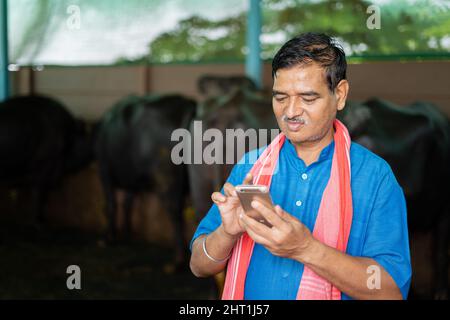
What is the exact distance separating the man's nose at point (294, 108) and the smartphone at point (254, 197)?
0.83ft

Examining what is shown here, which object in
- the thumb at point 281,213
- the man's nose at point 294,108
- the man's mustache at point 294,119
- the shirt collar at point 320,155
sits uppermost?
the man's nose at point 294,108

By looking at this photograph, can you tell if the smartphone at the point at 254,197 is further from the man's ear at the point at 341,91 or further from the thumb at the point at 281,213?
the man's ear at the point at 341,91

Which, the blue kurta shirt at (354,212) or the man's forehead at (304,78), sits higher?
the man's forehead at (304,78)

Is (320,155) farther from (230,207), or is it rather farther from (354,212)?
(230,207)

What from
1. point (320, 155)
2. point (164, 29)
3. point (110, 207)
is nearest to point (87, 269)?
point (110, 207)

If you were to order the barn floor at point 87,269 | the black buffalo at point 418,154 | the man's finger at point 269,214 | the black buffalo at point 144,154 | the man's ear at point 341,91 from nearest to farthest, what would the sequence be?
the man's finger at point 269,214
the man's ear at point 341,91
the black buffalo at point 418,154
the barn floor at point 87,269
the black buffalo at point 144,154

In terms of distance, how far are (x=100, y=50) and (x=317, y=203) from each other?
17.1 feet

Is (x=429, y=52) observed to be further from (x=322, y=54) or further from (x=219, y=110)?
(x=322, y=54)

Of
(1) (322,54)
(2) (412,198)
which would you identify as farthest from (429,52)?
(1) (322,54)

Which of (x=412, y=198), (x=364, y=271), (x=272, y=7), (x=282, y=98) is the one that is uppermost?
(x=272, y=7)

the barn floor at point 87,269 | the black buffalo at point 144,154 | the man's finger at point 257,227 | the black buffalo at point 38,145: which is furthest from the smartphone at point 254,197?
the black buffalo at point 38,145

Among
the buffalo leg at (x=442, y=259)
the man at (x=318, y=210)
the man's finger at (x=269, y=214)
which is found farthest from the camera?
the buffalo leg at (x=442, y=259)

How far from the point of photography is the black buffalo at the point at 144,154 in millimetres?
4594

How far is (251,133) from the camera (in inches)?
136
